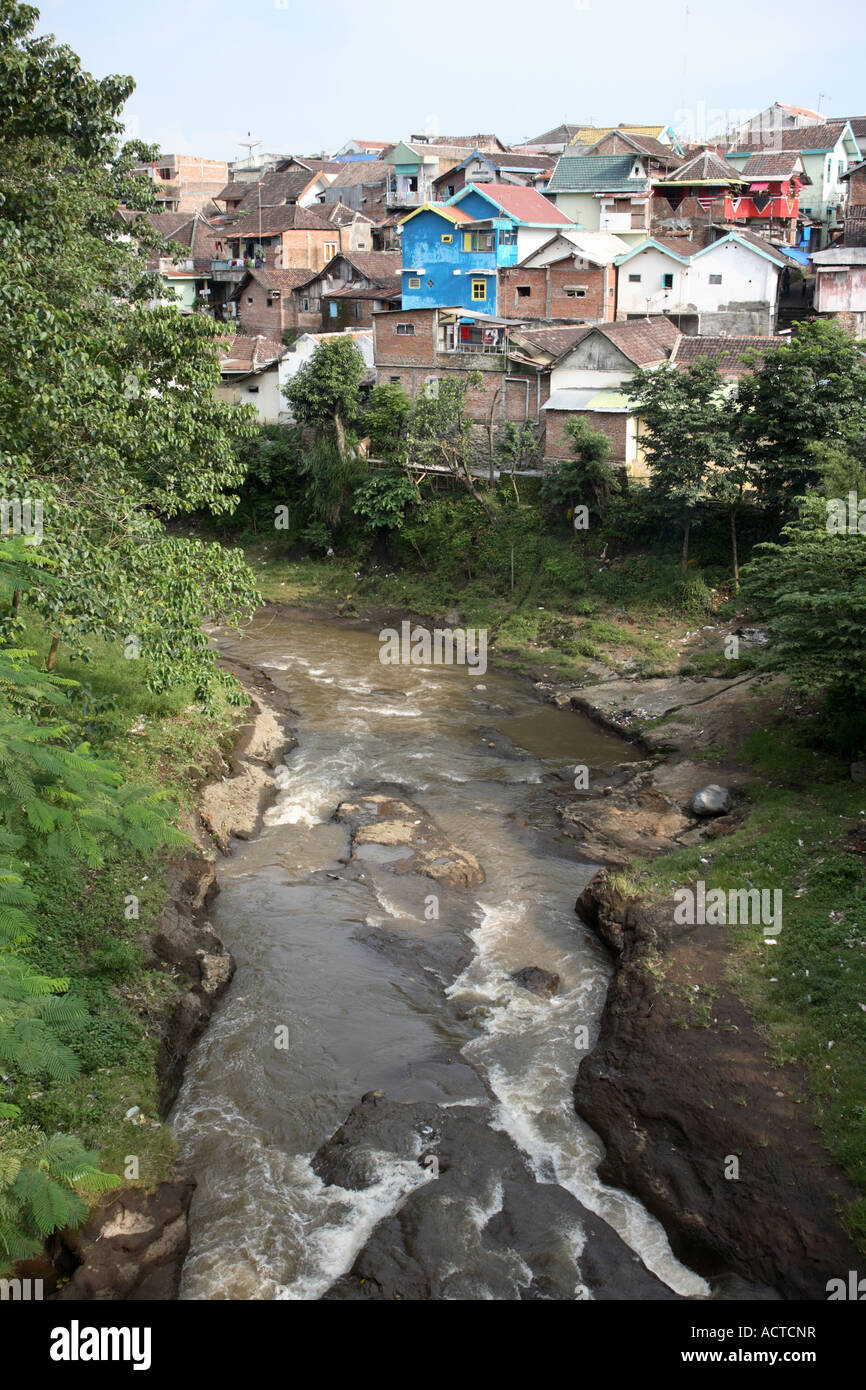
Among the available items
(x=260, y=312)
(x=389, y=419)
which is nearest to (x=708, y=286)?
(x=389, y=419)

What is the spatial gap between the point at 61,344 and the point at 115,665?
8218mm

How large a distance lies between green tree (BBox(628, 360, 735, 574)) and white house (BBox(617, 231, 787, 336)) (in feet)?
50.9

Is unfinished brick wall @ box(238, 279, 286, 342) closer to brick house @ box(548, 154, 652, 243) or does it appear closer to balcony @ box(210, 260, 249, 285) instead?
balcony @ box(210, 260, 249, 285)

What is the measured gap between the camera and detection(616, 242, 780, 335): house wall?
41.6m

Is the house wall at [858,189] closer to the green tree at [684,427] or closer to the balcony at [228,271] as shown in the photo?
the green tree at [684,427]

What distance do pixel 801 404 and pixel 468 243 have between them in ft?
71.7

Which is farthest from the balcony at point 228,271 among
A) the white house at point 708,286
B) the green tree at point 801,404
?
the green tree at point 801,404

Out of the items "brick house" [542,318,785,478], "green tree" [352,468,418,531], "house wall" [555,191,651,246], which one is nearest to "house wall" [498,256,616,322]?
"brick house" [542,318,785,478]

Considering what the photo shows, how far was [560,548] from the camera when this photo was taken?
32.5 m

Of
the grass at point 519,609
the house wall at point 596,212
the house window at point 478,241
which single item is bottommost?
the grass at point 519,609

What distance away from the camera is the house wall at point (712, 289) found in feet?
Result: 137

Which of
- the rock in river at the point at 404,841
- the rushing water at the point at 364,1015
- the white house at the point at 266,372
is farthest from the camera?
the white house at the point at 266,372

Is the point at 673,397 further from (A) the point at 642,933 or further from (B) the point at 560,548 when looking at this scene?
(A) the point at 642,933

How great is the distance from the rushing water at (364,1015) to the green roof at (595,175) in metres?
35.8
